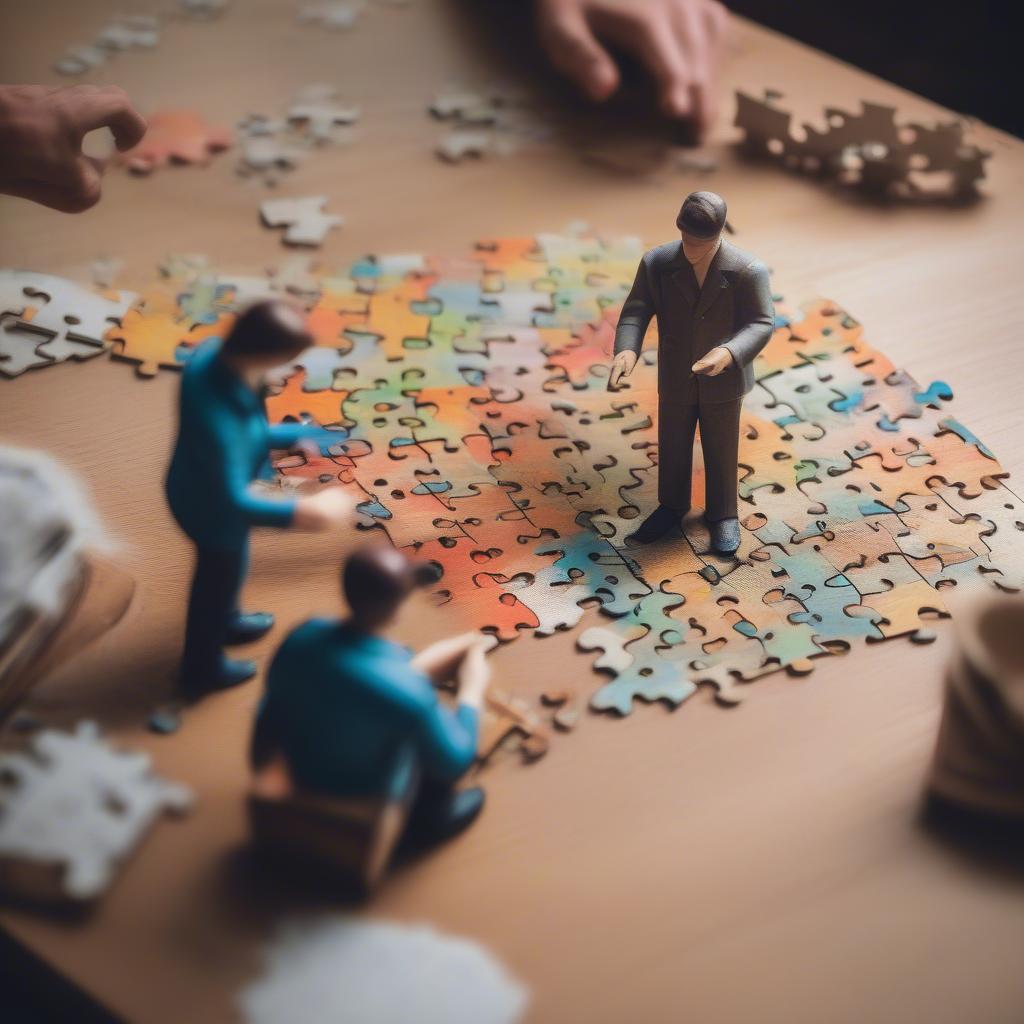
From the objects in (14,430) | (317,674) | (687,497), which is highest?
(317,674)

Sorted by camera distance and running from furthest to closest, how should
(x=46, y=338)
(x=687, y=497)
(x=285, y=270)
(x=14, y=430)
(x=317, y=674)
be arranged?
(x=285, y=270) → (x=46, y=338) → (x=14, y=430) → (x=687, y=497) → (x=317, y=674)

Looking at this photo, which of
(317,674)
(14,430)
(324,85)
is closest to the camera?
(317,674)

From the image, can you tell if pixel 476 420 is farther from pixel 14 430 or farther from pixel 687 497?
pixel 14 430

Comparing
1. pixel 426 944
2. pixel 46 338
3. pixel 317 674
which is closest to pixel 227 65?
pixel 46 338

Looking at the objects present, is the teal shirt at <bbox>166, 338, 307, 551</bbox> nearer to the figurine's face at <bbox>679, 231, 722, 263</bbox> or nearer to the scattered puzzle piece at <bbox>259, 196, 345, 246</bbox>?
the figurine's face at <bbox>679, 231, 722, 263</bbox>

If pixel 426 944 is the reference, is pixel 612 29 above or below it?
above

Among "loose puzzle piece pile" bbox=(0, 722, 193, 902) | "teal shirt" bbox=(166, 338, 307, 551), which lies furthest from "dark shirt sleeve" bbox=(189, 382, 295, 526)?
"loose puzzle piece pile" bbox=(0, 722, 193, 902)

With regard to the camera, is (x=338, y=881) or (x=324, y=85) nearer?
(x=338, y=881)
